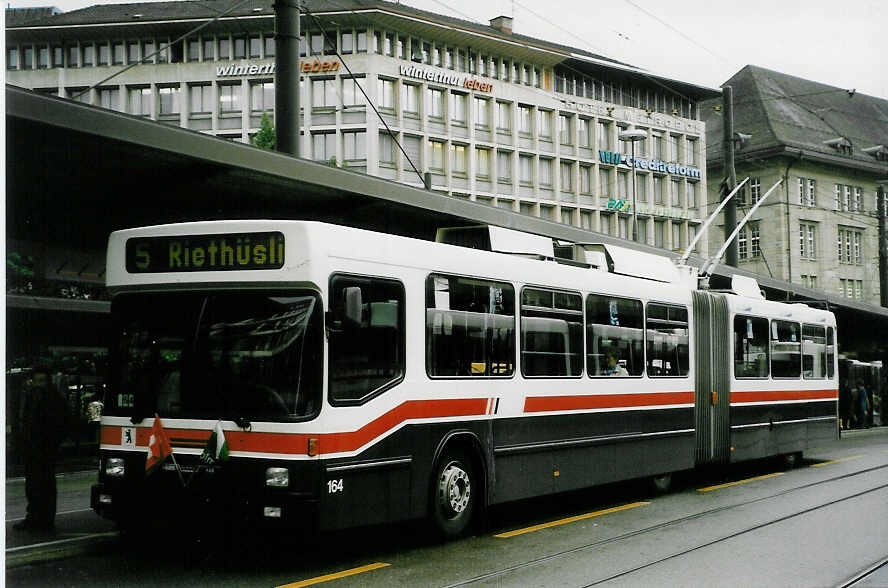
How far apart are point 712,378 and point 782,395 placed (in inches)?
99.8

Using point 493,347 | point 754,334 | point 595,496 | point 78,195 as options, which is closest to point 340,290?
point 493,347

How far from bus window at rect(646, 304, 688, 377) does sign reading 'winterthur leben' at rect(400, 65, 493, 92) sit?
49.4 metres

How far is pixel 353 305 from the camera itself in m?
8.06

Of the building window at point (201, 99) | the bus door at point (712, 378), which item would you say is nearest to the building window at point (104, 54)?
the building window at point (201, 99)

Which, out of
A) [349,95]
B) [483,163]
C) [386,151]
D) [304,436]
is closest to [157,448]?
[304,436]

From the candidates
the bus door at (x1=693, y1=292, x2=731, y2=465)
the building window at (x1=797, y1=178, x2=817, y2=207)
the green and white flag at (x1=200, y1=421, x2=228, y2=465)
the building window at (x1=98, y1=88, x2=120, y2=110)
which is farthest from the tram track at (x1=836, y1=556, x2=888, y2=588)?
the building window at (x1=797, y1=178, x2=817, y2=207)

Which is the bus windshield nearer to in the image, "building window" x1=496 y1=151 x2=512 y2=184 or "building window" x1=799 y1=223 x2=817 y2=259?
"building window" x1=496 y1=151 x2=512 y2=184

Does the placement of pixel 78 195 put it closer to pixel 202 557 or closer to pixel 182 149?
pixel 182 149

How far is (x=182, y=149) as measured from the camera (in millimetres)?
11859

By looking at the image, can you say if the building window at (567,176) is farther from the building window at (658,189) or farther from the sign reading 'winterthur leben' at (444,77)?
the sign reading 'winterthur leben' at (444,77)

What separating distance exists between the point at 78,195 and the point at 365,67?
46584 mm

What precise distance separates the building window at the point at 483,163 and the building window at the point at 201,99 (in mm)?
16084

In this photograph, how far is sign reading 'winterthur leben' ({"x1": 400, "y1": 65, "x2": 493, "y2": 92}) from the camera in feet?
203

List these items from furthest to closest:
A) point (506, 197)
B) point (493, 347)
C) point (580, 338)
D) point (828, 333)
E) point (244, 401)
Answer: point (506, 197)
point (828, 333)
point (580, 338)
point (493, 347)
point (244, 401)
